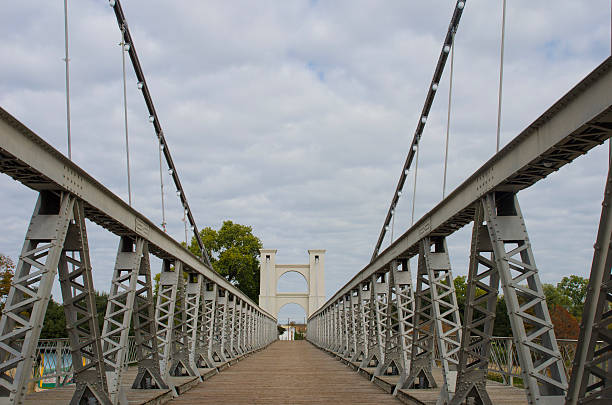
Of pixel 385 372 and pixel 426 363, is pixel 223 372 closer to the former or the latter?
pixel 385 372

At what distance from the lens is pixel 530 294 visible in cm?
673

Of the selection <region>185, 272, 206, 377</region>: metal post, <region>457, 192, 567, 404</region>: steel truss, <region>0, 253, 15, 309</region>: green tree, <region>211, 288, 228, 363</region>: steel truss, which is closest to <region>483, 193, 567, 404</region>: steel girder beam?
<region>457, 192, 567, 404</region>: steel truss

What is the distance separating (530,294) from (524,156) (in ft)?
5.25

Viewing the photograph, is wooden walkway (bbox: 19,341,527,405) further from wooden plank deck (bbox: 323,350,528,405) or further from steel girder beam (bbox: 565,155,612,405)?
steel girder beam (bbox: 565,155,612,405)

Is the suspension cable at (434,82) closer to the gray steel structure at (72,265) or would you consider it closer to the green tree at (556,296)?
the gray steel structure at (72,265)

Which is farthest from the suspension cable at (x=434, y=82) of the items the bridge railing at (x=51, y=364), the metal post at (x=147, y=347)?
the bridge railing at (x=51, y=364)

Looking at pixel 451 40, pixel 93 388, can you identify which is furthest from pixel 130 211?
pixel 451 40

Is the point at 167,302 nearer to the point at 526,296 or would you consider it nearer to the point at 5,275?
the point at 526,296

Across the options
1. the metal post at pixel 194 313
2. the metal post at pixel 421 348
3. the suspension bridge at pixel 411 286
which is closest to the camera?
the suspension bridge at pixel 411 286

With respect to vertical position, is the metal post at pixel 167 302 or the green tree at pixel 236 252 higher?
the green tree at pixel 236 252

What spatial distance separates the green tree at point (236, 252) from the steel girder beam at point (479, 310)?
5526 cm

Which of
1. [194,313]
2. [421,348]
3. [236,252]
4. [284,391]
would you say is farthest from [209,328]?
[236,252]

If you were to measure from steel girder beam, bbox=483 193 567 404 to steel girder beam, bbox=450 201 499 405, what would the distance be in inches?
16.7

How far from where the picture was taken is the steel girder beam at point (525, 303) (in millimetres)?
6461
